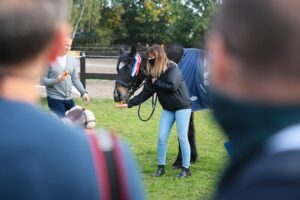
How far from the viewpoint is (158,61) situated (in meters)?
6.05

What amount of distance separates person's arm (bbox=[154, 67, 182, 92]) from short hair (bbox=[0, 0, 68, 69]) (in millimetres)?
4877

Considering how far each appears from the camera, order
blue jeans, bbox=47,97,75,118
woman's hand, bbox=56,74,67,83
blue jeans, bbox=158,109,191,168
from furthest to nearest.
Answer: blue jeans, bbox=47,97,75,118
woman's hand, bbox=56,74,67,83
blue jeans, bbox=158,109,191,168

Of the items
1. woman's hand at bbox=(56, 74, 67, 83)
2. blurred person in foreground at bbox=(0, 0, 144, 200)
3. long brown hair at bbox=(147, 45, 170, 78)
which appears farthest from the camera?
woman's hand at bbox=(56, 74, 67, 83)

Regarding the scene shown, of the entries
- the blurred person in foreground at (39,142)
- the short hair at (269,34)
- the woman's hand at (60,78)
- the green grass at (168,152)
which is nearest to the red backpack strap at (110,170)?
the blurred person in foreground at (39,142)

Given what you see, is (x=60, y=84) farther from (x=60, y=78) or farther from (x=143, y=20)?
(x=143, y=20)

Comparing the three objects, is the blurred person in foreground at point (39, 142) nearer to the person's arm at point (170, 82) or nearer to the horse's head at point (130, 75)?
the person's arm at point (170, 82)

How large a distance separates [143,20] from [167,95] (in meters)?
44.1

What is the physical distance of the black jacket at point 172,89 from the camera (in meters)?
6.05

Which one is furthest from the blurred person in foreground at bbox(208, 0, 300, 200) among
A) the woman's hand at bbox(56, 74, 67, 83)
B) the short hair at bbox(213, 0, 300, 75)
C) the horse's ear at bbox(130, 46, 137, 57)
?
the horse's ear at bbox(130, 46, 137, 57)

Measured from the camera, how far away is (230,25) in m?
1.02

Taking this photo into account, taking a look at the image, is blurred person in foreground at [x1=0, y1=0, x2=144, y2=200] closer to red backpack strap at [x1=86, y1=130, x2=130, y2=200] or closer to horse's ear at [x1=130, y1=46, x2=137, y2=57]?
red backpack strap at [x1=86, y1=130, x2=130, y2=200]

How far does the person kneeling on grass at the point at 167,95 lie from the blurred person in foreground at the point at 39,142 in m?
4.87

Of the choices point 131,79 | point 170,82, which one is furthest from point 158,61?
point 131,79

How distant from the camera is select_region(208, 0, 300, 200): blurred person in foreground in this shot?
92 centimetres
